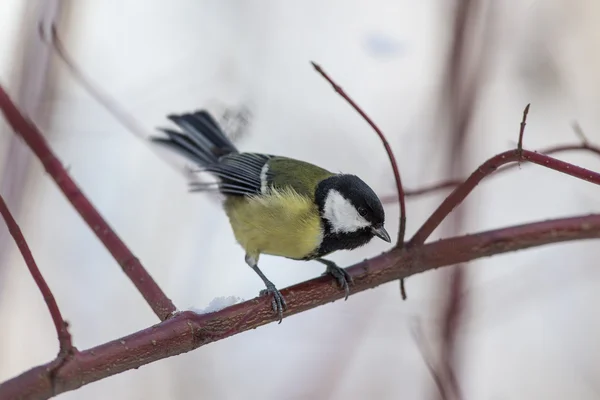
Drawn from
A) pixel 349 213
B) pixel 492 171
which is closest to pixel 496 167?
pixel 492 171

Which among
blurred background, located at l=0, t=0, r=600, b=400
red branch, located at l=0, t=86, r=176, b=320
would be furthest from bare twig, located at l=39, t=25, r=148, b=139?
blurred background, located at l=0, t=0, r=600, b=400

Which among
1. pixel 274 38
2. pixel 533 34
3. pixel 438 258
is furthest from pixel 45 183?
pixel 533 34

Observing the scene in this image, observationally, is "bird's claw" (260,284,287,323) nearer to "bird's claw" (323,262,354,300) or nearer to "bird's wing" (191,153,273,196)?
"bird's claw" (323,262,354,300)

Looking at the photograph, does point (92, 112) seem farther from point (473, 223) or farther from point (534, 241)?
point (534, 241)

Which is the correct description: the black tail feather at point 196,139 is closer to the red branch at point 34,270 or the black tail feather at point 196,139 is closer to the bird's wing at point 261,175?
the bird's wing at point 261,175

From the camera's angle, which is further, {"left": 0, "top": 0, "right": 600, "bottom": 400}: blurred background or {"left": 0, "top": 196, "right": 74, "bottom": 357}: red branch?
{"left": 0, "top": 0, "right": 600, "bottom": 400}: blurred background

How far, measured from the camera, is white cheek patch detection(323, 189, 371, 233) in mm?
1440

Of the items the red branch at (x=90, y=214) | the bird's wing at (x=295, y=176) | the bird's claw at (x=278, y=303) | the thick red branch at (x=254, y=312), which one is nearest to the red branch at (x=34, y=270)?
the thick red branch at (x=254, y=312)

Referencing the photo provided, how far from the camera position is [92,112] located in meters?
2.50

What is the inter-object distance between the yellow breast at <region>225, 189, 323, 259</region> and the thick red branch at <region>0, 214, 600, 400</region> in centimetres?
25

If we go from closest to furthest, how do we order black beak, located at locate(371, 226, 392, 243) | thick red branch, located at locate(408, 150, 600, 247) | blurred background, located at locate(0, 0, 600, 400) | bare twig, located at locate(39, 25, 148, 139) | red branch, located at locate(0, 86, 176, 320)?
thick red branch, located at locate(408, 150, 600, 247) → red branch, located at locate(0, 86, 176, 320) → bare twig, located at locate(39, 25, 148, 139) → black beak, located at locate(371, 226, 392, 243) → blurred background, located at locate(0, 0, 600, 400)

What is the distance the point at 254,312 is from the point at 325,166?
153cm

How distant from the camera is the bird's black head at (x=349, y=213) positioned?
4.66 ft

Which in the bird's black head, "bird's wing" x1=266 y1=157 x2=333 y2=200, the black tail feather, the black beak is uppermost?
the black tail feather
